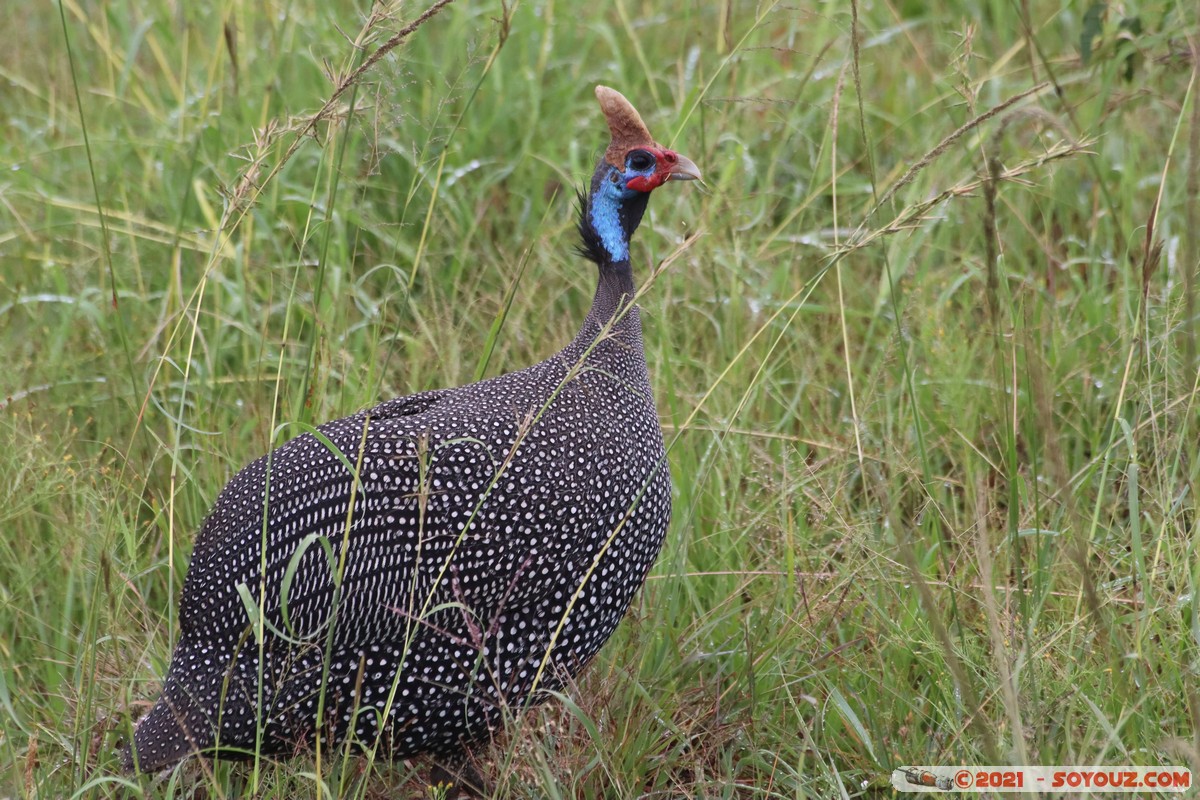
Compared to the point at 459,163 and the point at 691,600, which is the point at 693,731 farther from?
the point at 459,163

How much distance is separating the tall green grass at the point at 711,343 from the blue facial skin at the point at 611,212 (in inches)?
6.8

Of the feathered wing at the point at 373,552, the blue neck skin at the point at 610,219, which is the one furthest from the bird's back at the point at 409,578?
the blue neck skin at the point at 610,219

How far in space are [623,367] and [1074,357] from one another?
62.6 inches

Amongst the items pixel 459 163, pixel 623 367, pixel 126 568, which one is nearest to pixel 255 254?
pixel 459 163

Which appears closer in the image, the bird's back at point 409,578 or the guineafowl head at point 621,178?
the bird's back at point 409,578

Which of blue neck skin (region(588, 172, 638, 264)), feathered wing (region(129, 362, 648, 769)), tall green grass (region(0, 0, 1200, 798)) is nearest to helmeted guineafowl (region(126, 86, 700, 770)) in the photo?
feathered wing (region(129, 362, 648, 769))

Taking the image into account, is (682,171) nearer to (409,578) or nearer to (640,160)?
(640,160)

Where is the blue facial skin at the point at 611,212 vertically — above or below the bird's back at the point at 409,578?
above

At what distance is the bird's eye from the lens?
10.1 feet

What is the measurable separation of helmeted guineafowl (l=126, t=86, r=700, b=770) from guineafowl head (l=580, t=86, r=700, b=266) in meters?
0.47

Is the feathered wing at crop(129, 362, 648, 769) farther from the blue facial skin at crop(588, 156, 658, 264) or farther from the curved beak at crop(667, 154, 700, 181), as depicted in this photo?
the curved beak at crop(667, 154, 700, 181)

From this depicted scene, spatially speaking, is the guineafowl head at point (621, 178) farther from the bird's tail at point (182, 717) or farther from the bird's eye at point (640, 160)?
the bird's tail at point (182, 717)

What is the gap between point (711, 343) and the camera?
170 inches

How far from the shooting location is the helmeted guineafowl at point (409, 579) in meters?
2.70
